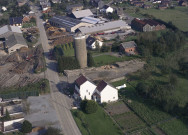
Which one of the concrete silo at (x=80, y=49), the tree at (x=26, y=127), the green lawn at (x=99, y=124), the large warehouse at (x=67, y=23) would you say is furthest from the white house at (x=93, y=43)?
the tree at (x=26, y=127)

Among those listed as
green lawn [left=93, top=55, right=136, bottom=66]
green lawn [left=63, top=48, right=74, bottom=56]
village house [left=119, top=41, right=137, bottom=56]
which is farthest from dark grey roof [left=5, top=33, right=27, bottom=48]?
village house [left=119, top=41, right=137, bottom=56]

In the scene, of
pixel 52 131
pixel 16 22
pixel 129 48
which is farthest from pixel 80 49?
pixel 16 22

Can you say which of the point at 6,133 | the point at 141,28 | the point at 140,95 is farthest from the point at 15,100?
the point at 141,28

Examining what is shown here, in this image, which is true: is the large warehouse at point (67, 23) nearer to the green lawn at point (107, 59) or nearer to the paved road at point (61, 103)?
the paved road at point (61, 103)

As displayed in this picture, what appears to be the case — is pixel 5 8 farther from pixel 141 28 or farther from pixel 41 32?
pixel 141 28

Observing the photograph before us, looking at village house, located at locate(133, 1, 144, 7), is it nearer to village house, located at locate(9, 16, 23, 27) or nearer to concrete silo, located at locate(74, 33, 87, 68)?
village house, located at locate(9, 16, 23, 27)

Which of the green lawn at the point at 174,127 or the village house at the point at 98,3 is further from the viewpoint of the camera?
the village house at the point at 98,3

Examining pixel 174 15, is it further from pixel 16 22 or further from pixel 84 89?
pixel 84 89
